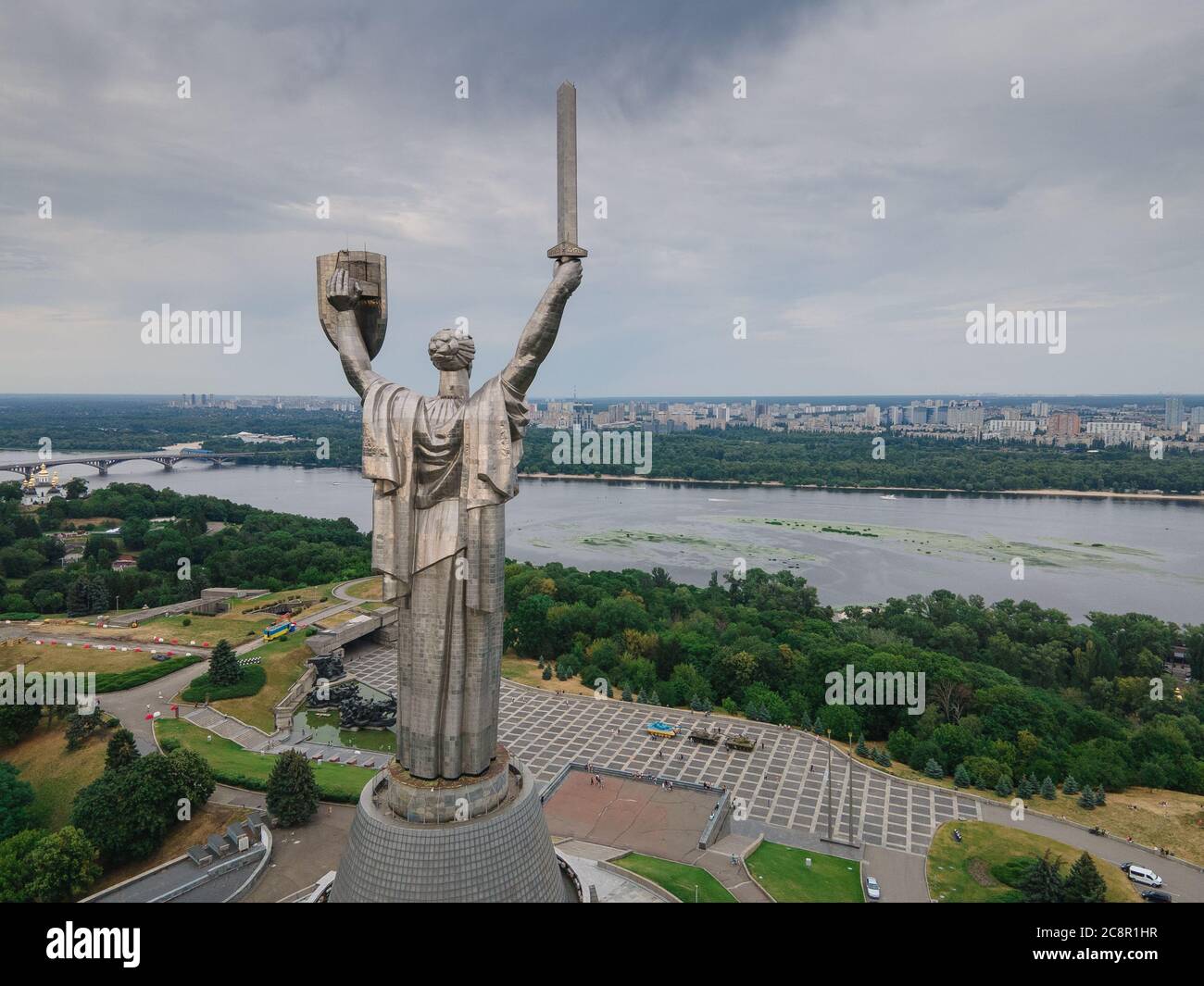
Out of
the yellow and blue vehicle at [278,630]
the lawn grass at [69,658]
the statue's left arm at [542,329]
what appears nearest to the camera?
the statue's left arm at [542,329]

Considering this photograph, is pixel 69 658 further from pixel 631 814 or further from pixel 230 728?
pixel 631 814

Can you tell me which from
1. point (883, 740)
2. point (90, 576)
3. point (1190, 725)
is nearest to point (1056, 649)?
point (1190, 725)

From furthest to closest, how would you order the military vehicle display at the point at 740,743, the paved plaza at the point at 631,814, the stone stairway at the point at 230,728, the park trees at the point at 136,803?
the military vehicle display at the point at 740,743 < the stone stairway at the point at 230,728 < the paved plaza at the point at 631,814 < the park trees at the point at 136,803

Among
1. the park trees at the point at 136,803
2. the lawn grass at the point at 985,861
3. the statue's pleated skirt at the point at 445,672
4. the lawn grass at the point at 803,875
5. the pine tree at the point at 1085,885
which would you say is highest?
the statue's pleated skirt at the point at 445,672

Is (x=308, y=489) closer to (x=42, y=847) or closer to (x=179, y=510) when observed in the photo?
(x=179, y=510)

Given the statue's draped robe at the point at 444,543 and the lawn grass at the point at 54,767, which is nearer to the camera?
the statue's draped robe at the point at 444,543

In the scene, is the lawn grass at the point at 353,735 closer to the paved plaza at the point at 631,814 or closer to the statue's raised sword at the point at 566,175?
the paved plaza at the point at 631,814

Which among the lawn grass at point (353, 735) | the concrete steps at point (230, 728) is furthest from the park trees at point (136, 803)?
the lawn grass at point (353, 735)

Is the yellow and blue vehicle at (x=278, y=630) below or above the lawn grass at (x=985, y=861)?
above
